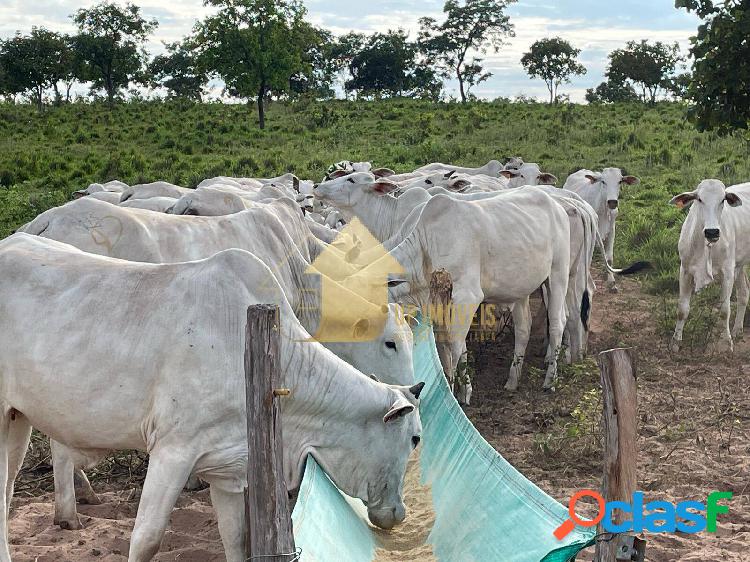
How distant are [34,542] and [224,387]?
1762mm

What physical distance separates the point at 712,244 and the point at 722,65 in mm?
1930

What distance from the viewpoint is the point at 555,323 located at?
841 centimetres

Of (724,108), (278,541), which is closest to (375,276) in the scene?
(278,541)

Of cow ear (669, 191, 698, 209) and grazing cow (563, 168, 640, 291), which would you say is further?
grazing cow (563, 168, 640, 291)

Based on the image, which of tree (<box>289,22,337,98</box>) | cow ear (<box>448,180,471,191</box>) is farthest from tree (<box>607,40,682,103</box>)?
cow ear (<box>448,180,471,191</box>)

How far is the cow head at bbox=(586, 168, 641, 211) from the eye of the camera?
40.9 ft

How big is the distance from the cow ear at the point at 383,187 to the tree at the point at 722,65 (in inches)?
130

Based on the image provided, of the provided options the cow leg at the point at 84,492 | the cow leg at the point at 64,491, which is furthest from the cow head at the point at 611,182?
the cow leg at the point at 64,491

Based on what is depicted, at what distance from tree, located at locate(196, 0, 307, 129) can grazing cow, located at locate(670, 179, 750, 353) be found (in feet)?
64.2

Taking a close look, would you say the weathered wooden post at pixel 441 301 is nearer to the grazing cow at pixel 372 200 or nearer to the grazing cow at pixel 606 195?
the grazing cow at pixel 372 200

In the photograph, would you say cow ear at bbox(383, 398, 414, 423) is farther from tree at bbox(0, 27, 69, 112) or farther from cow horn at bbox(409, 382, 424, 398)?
tree at bbox(0, 27, 69, 112)

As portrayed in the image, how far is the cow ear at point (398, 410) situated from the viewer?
3.91m

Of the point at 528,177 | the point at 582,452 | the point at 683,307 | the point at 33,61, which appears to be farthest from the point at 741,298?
the point at 33,61

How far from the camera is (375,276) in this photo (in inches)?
269
